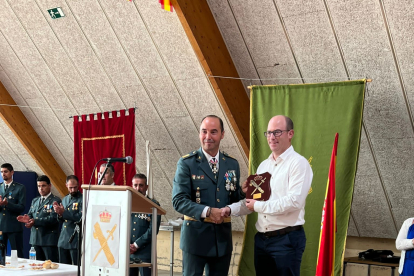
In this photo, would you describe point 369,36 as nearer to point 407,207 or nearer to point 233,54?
point 233,54

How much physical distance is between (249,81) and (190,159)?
7.45ft

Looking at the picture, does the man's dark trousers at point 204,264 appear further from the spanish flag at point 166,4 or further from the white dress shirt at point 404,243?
the spanish flag at point 166,4

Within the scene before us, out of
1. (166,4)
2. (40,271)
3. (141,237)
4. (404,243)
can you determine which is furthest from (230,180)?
(166,4)

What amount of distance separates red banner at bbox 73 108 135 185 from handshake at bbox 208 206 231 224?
335cm

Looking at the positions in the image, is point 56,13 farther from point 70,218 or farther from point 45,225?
point 45,225

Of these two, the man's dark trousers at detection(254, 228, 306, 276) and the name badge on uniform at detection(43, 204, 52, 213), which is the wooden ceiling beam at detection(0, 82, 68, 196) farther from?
the man's dark trousers at detection(254, 228, 306, 276)

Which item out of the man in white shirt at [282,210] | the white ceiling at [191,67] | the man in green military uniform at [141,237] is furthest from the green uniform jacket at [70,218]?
the man in white shirt at [282,210]

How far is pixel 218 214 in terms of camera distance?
346 cm

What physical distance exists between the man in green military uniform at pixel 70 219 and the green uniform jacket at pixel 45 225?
348mm

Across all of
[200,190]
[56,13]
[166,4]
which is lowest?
[200,190]

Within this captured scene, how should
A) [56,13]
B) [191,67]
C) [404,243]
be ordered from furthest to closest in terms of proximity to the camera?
[56,13] < [191,67] < [404,243]

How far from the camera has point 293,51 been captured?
5215 millimetres

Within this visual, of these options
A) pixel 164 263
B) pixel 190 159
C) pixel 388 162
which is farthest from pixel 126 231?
pixel 164 263

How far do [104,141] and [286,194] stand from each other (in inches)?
160
